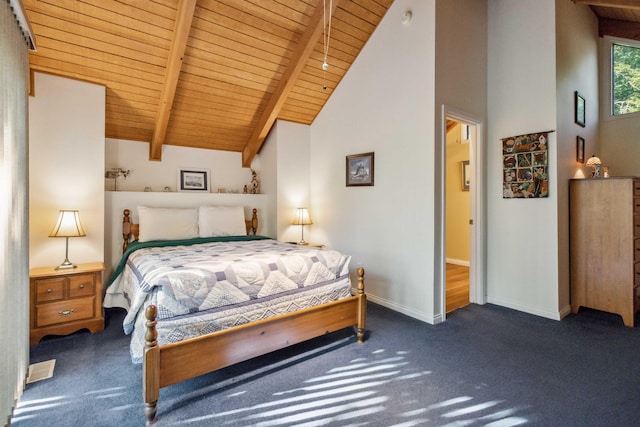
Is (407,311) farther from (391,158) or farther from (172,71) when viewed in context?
(172,71)

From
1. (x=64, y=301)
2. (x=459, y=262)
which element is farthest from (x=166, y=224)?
(x=459, y=262)

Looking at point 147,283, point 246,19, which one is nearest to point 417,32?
point 246,19

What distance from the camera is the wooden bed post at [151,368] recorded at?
5.56ft

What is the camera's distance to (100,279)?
2928 mm

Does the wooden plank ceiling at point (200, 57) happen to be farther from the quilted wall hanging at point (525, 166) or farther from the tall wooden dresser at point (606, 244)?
the tall wooden dresser at point (606, 244)

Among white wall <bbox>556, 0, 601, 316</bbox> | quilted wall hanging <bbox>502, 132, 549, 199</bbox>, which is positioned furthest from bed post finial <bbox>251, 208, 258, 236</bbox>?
white wall <bbox>556, 0, 601, 316</bbox>

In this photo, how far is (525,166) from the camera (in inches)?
132

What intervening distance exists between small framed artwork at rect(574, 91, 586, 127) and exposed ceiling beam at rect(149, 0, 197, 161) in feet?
13.3

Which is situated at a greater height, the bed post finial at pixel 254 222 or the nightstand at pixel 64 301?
the bed post finial at pixel 254 222

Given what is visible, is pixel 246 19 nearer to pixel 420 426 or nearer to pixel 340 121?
pixel 340 121

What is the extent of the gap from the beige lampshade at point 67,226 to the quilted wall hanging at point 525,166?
14.1 feet

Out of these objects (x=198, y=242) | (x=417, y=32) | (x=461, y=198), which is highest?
(x=417, y=32)

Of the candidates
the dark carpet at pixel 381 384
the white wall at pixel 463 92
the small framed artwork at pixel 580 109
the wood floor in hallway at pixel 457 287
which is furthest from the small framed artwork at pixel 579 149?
the wood floor in hallway at pixel 457 287

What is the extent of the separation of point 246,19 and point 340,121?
1.60 metres
